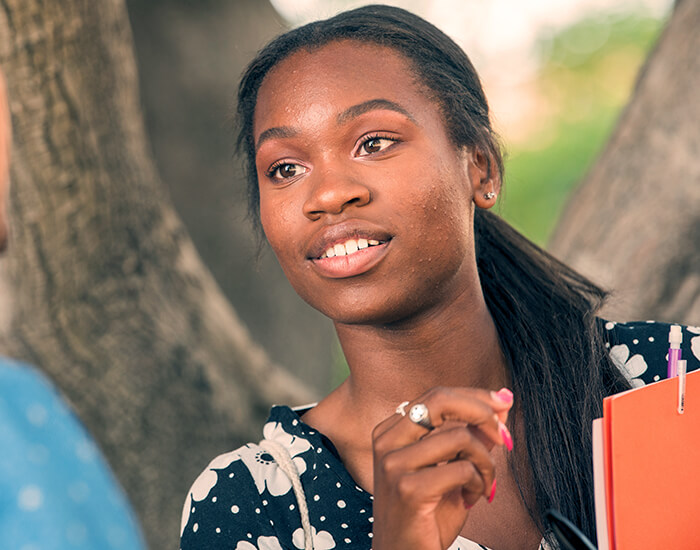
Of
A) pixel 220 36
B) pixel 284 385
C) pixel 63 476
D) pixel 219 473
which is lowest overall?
pixel 63 476

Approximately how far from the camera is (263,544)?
64.9 inches

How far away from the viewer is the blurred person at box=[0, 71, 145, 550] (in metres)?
0.88

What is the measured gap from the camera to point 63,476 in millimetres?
982

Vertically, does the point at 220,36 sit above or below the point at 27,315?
above

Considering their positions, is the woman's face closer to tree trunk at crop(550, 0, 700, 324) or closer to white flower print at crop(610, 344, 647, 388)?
white flower print at crop(610, 344, 647, 388)

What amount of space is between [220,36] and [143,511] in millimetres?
1849

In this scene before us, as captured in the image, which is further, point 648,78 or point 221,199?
Answer: point 221,199

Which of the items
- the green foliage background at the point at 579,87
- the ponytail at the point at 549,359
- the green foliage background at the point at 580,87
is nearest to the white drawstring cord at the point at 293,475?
the ponytail at the point at 549,359

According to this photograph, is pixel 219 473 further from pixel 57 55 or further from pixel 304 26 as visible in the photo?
pixel 57 55

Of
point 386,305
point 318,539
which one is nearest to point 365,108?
point 386,305

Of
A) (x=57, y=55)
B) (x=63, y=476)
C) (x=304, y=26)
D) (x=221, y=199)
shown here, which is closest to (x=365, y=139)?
(x=304, y=26)

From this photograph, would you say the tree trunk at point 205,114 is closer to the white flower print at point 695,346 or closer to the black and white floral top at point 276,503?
the black and white floral top at point 276,503

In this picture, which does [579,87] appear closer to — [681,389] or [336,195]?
[336,195]

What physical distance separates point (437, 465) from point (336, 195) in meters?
0.55
